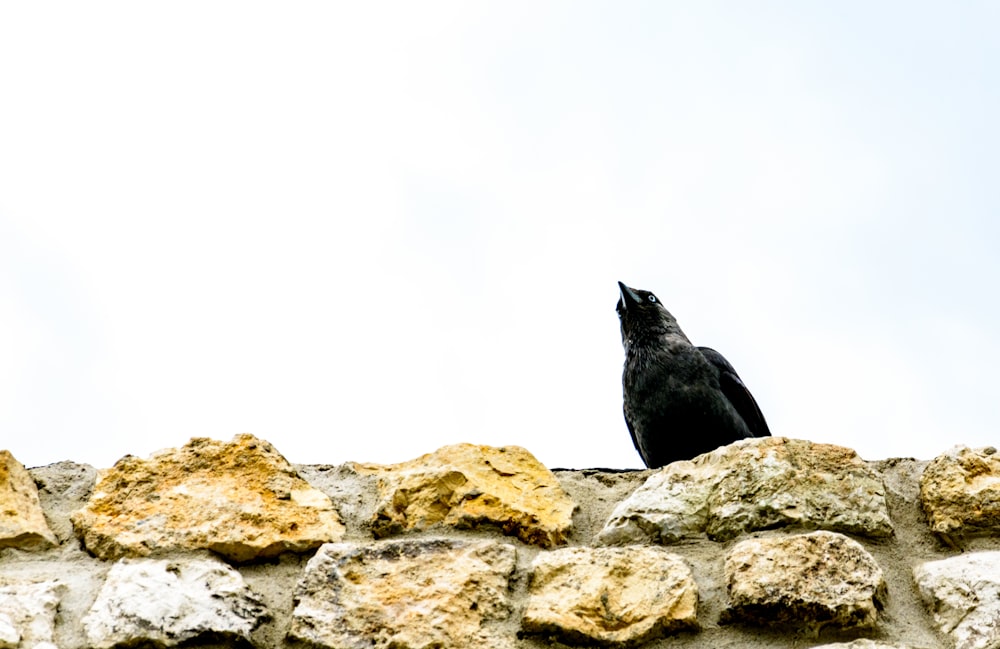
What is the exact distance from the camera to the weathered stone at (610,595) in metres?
2.40

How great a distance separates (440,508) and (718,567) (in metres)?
0.66

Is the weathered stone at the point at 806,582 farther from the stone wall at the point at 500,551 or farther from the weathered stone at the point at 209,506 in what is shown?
the weathered stone at the point at 209,506

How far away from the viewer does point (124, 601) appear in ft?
8.13

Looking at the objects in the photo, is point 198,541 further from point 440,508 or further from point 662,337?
point 662,337

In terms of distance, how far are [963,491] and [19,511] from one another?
2183 mm

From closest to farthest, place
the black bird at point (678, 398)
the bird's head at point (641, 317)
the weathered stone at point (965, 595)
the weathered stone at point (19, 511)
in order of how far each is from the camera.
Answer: the weathered stone at point (965, 595), the weathered stone at point (19, 511), the black bird at point (678, 398), the bird's head at point (641, 317)

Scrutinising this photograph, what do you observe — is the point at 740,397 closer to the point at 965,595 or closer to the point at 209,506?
the point at 965,595

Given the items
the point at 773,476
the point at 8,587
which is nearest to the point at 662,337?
the point at 773,476

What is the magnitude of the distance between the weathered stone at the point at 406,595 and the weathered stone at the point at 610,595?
8 centimetres

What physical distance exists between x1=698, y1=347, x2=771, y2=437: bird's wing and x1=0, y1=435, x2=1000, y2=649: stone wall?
2388 mm

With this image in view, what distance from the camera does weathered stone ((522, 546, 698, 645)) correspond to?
2402mm

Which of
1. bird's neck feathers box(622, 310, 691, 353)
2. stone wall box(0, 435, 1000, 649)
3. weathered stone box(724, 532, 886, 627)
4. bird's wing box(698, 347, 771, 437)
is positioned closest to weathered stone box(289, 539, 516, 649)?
stone wall box(0, 435, 1000, 649)

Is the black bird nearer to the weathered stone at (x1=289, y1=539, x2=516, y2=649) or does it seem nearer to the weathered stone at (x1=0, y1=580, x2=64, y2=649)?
the weathered stone at (x1=289, y1=539, x2=516, y2=649)

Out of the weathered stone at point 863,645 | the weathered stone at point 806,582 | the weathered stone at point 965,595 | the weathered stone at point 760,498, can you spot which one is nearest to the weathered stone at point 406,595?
the weathered stone at point 760,498
